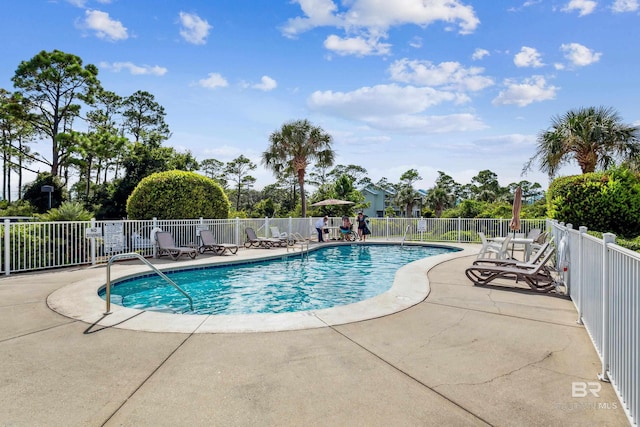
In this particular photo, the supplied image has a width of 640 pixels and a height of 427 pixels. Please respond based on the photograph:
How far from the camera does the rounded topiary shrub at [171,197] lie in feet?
43.0

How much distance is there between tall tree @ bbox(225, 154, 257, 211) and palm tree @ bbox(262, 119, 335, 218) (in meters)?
21.4

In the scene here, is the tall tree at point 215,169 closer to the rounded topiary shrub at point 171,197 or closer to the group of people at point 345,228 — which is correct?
the group of people at point 345,228

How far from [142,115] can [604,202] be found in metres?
39.1

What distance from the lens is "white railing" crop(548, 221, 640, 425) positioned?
2.19 metres

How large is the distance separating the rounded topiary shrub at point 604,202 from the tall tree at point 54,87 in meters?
28.5

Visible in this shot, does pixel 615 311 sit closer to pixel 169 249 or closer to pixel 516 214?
pixel 516 214

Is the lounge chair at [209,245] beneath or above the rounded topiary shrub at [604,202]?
beneath

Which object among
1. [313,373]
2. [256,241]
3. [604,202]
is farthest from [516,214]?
[313,373]

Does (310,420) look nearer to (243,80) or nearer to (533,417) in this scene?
(533,417)

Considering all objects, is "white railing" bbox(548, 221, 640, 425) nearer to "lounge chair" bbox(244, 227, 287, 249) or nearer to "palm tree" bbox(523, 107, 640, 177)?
"lounge chair" bbox(244, 227, 287, 249)

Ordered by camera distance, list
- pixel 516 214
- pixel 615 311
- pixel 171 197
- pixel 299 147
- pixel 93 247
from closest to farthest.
Result: pixel 615 311
pixel 93 247
pixel 516 214
pixel 171 197
pixel 299 147

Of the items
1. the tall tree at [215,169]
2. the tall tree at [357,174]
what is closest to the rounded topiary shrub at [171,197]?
the tall tree at [215,169]

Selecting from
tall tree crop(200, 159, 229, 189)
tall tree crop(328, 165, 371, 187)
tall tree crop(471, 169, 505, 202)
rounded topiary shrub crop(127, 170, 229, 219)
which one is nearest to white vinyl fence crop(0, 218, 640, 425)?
rounded topiary shrub crop(127, 170, 229, 219)

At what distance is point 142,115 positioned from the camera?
3647 centimetres
